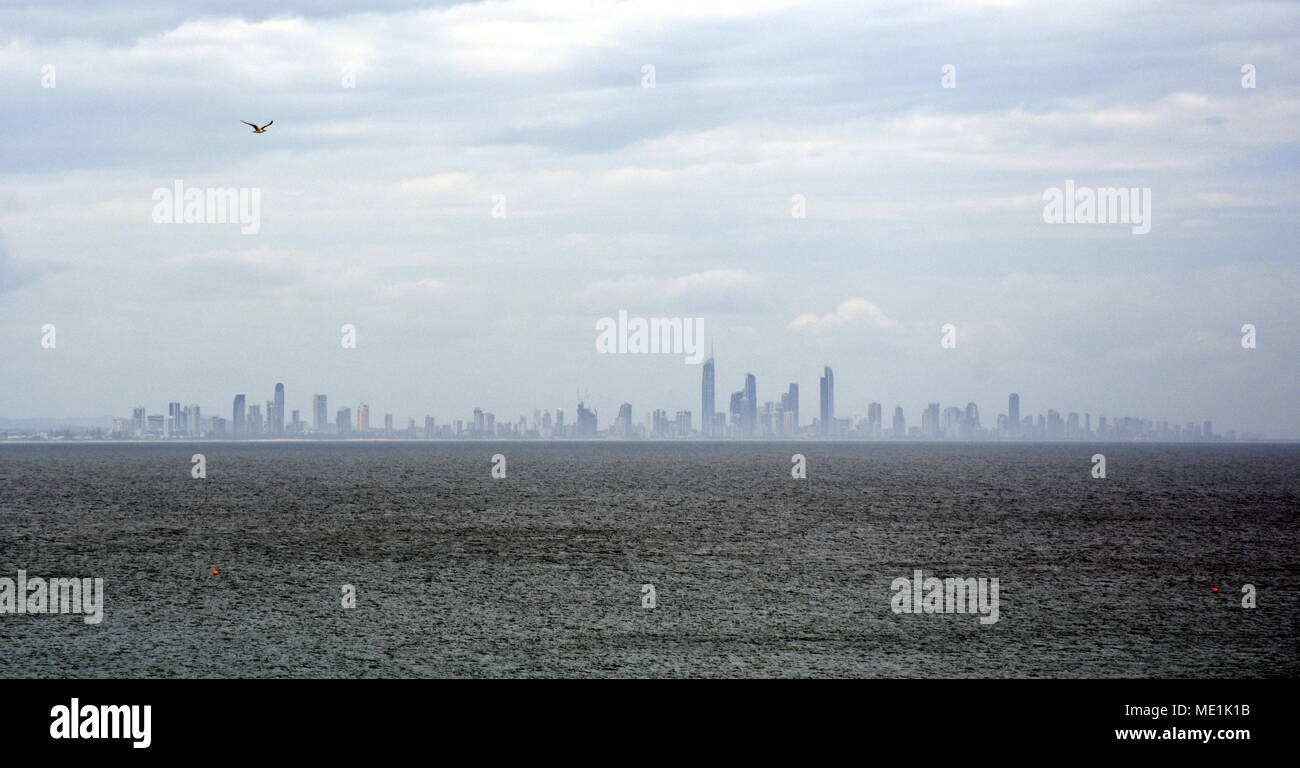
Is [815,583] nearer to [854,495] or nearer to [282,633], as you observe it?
[282,633]
